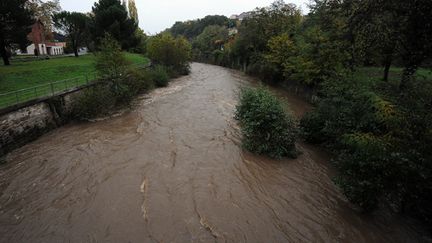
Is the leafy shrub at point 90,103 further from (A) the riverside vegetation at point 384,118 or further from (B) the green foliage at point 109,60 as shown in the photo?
(A) the riverside vegetation at point 384,118

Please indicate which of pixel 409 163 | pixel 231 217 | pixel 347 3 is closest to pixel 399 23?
pixel 347 3

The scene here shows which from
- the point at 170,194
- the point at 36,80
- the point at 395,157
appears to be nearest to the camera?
the point at 395,157

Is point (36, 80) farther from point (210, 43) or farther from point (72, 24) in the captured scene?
point (210, 43)

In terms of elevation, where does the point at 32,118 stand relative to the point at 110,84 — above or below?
below

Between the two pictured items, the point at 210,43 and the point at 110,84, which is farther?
the point at 210,43

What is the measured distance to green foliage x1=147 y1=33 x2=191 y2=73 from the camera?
34188 mm

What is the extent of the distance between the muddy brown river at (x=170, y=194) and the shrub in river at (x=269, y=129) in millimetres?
535

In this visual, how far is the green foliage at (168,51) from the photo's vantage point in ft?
112

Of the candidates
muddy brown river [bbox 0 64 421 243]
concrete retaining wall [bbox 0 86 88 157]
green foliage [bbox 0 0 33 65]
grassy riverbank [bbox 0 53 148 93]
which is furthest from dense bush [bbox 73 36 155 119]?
green foliage [bbox 0 0 33 65]

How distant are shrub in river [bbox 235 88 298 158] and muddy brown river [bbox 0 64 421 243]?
0.54 meters

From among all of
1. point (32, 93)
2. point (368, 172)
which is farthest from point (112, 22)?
point (368, 172)

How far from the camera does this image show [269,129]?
11555mm

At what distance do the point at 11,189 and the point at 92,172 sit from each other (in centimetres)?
252

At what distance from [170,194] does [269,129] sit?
5327mm
